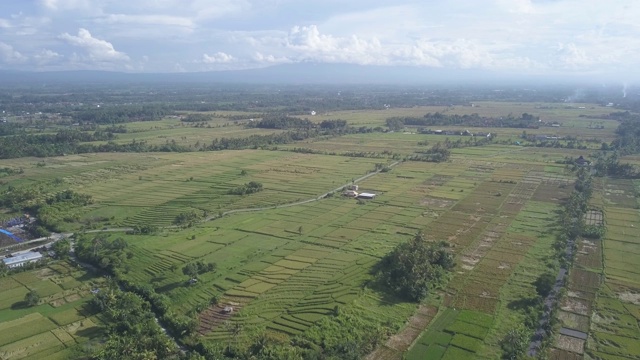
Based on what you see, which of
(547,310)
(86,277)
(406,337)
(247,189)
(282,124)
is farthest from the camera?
(282,124)

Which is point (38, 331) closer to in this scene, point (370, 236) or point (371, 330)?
point (371, 330)

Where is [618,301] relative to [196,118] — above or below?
below

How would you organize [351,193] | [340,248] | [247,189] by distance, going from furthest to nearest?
[247,189] → [351,193] → [340,248]

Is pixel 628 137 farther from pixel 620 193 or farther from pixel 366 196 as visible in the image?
pixel 366 196

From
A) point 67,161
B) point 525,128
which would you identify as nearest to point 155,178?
point 67,161

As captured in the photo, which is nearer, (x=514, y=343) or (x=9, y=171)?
(x=514, y=343)

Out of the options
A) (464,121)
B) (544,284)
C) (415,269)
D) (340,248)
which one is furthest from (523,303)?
(464,121)
